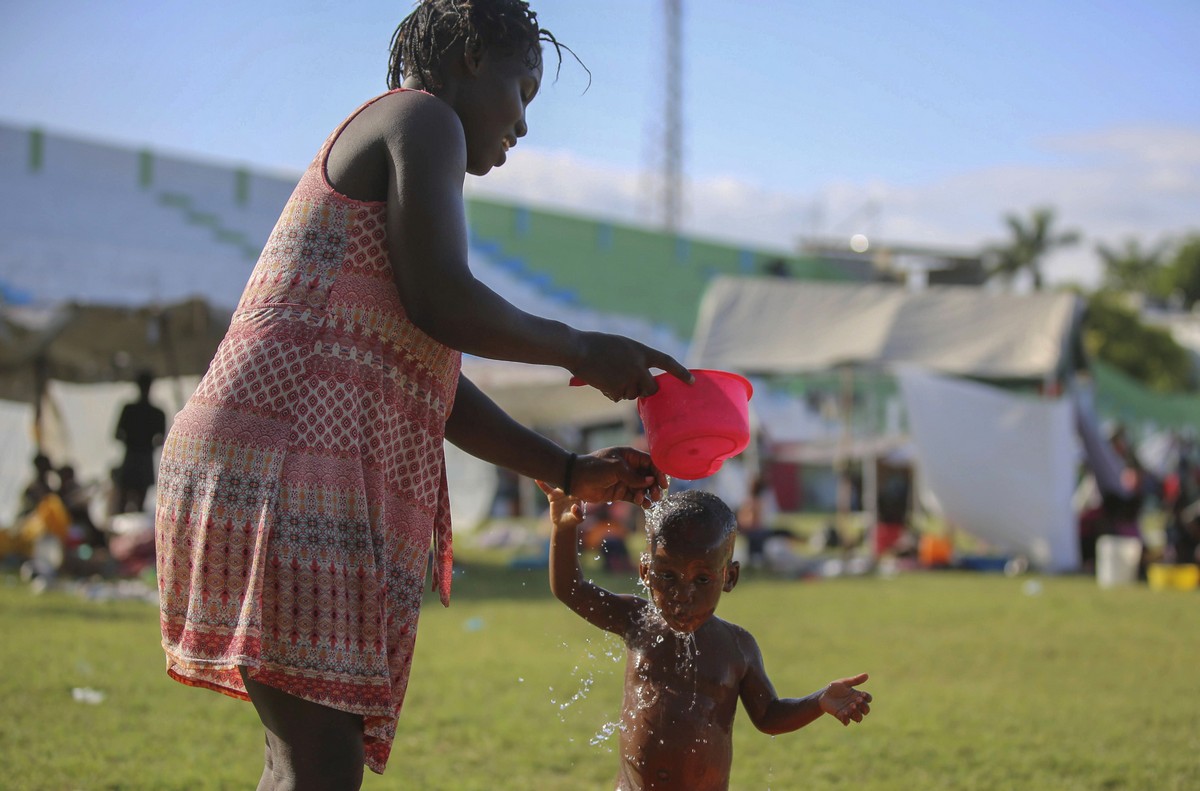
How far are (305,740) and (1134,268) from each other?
73712mm

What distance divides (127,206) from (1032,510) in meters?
→ 16.5

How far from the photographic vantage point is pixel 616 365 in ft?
7.29

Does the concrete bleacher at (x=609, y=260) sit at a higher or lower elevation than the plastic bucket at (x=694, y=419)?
higher

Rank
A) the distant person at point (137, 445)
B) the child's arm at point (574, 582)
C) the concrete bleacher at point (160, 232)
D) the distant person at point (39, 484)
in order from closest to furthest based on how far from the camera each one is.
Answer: the child's arm at point (574, 582) → the distant person at point (39, 484) → the distant person at point (137, 445) → the concrete bleacher at point (160, 232)

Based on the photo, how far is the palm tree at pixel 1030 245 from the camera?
61625mm

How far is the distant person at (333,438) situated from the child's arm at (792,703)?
928mm

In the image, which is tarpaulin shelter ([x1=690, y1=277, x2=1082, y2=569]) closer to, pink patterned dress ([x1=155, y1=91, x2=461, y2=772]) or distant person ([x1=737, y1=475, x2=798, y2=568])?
distant person ([x1=737, y1=475, x2=798, y2=568])

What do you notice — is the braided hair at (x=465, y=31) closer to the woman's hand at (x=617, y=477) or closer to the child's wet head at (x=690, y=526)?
the woman's hand at (x=617, y=477)

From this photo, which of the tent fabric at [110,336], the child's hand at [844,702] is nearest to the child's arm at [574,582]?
the child's hand at [844,702]

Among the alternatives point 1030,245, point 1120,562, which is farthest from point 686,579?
point 1030,245

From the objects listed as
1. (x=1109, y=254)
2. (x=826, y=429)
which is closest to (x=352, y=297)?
(x=826, y=429)

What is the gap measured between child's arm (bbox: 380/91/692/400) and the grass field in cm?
161

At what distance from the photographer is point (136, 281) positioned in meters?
20.4

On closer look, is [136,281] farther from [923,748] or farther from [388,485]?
[388,485]
